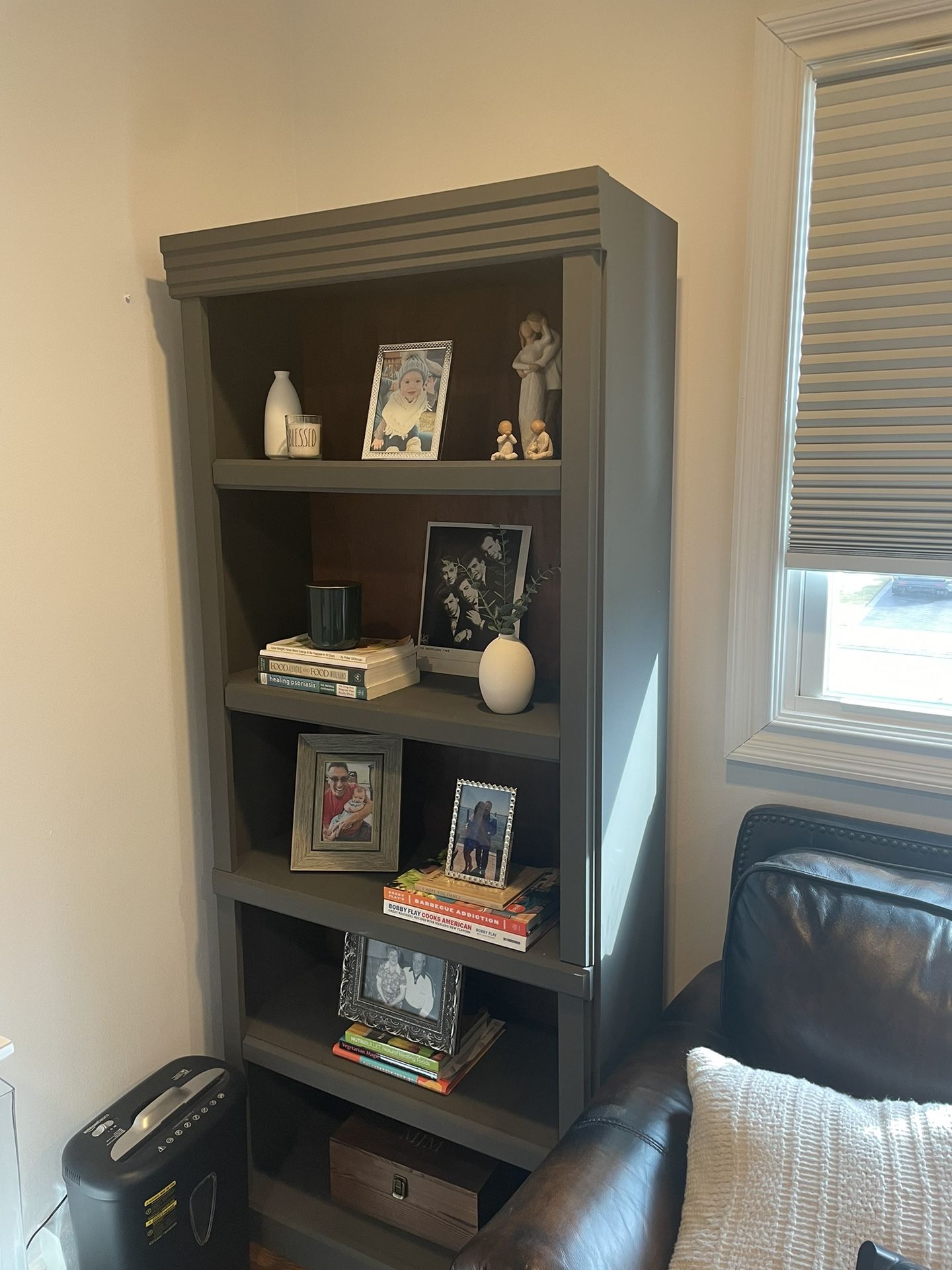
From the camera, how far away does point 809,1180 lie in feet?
3.79

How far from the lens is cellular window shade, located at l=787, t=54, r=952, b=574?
146 centimetres

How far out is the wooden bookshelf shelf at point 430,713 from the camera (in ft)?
5.08

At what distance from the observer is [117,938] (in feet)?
6.02

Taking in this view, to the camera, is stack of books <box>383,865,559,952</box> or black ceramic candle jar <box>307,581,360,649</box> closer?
stack of books <box>383,865,559,952</box>

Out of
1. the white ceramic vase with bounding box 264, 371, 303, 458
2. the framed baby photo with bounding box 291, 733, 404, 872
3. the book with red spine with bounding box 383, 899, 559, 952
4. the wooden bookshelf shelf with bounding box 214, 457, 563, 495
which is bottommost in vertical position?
the book with red spine with bounding box 383, 899, 559, 952

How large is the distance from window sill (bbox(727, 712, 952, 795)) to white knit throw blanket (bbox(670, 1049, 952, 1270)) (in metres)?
0.47

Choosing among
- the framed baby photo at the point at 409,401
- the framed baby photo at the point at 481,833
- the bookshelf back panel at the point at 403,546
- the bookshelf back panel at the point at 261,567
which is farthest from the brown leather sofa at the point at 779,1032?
the bookshelf back panel at the point at 261,567

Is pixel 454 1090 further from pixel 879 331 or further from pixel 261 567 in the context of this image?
pixel 879 331

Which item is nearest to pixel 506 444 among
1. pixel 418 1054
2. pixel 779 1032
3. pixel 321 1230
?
pixel 779 1032

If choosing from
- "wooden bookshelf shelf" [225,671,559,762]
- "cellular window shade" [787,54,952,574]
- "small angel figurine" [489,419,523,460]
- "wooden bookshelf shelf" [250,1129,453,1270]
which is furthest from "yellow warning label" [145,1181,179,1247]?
"cellular window shade" [787,54,952,574]

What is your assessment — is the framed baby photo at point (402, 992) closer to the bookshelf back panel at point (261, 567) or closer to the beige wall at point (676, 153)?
the beige wall at point (676, 153)

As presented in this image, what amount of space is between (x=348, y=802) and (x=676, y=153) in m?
1.31

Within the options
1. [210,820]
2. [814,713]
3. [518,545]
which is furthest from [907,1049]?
[210,820]

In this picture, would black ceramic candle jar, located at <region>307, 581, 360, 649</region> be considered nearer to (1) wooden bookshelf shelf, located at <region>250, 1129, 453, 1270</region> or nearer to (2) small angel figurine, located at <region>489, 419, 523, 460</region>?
(2) small angel figurine, located at <region>489, 419, 523, 460</region>
